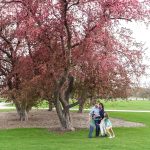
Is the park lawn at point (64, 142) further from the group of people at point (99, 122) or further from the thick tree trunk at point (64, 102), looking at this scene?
the thick tree trunk at point (64, 102)

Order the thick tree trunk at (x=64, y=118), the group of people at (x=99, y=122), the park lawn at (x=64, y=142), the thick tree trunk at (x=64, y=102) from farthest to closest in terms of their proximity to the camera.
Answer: the thick tree trunk at (x=64, y=118), the thick tree trunk at (x=64, y=102), the group of people at (x=99, y=122), the park lawn at (x=64, y=142)

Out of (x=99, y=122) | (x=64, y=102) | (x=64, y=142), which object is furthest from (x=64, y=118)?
(x=64, y=142)

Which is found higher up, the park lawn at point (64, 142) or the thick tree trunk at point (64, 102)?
the thick tree trunk at point (64, 102)

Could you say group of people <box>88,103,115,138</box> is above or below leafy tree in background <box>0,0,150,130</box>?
below

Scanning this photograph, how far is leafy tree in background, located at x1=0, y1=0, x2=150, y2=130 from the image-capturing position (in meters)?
19.2

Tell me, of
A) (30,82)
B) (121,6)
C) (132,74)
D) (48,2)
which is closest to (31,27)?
(48,2)

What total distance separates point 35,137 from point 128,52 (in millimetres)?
5864

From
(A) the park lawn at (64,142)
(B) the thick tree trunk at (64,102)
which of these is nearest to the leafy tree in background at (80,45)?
(B) the thick tree trunk at (64,102)

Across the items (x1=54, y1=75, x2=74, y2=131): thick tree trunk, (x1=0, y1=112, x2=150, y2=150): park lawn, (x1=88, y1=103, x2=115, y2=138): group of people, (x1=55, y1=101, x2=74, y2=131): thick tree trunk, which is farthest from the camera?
(x1=55, y1=101, x2=74, y2=131): thick tree trunk

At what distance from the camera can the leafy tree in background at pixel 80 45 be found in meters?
19.2

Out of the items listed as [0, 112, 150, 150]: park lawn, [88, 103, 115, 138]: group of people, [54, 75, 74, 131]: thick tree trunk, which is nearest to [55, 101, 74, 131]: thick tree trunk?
[54, 75, 74, 131]: thick tree trunk

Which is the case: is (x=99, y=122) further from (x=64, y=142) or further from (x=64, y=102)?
(x=64, y=102)

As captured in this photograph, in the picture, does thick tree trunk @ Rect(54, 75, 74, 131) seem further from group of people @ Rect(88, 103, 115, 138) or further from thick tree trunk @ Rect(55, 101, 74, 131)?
group of people @ Rect(88, 103, 115, 138)

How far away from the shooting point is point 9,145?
16.2 meters
